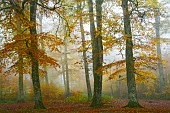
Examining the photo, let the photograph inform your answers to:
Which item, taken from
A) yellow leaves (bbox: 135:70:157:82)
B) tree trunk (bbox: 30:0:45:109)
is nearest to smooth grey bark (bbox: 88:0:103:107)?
yellow leaves (bbox: 135:70:157:82)

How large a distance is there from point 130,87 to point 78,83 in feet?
124

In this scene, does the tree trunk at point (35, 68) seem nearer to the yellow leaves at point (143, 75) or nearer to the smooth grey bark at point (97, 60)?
the smooth grey bark at point (97, 60)

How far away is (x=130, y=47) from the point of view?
1543cm

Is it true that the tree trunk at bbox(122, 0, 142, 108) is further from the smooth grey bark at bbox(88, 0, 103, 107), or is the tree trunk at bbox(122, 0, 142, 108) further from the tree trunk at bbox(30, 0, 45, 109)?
the tree trunk at bbox(30, 0, 45, 109)

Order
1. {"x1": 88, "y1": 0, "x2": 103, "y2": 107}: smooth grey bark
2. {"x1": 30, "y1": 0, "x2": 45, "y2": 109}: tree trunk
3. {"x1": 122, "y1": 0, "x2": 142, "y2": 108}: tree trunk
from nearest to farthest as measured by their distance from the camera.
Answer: {"x1": 30, "y1": 0, "x2": 45, "y2": 109}: tree trunk, {"x1": 122, "y1": 0, "x2": 142, "y2": 108}: tree trunk, {"x1": 88, "y1": 0, "x2": 103, "y2": 107}: smooth grey bark

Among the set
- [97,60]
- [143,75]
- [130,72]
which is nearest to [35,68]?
[97,60]

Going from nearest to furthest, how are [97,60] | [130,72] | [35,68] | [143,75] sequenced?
[130,72] < [35,68] < [97,60] < [143,75]

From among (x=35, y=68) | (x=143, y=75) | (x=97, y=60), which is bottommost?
(x=143, y=75)

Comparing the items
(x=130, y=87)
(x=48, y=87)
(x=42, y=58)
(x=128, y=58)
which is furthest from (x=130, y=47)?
(x=48, y=87)

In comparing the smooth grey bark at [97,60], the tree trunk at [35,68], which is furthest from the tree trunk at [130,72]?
the tree trunk at [35,68]

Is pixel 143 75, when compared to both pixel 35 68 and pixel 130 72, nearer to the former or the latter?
pixel 130 72

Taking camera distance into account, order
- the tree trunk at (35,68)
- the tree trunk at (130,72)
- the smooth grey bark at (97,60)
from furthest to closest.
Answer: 1. the smooth grey bark at (97,60)
2. the tree trunk at (130,72)
3. the tree trunk at (35,68)

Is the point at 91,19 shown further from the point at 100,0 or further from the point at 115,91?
the point at 115,91

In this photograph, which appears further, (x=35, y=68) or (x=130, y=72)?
(x=35, y=68)
